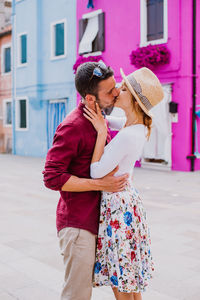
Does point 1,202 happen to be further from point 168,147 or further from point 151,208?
point 168,147

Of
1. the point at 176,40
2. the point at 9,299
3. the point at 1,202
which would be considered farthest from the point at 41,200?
the point at 176,40

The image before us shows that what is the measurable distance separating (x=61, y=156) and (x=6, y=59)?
21.1 meters

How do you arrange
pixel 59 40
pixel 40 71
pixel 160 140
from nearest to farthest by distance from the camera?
pixel 160 140
pixel 59 40
pixel 40 71

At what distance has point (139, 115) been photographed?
252 centimetres

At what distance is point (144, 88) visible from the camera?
2459mm

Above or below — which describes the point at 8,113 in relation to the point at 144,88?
above

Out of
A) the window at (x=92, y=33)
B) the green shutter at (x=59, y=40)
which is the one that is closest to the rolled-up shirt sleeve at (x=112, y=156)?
the window at (x=92, y=33)

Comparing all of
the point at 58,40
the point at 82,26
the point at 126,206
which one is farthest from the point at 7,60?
the point at 126,206

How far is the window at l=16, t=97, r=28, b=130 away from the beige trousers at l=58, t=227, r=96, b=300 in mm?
18803

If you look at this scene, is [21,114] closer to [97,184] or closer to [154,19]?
[154,19]

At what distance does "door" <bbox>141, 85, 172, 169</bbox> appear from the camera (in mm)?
13734

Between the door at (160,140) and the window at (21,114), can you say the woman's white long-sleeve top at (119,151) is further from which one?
the window at (21,114)

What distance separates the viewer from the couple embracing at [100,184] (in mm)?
2363

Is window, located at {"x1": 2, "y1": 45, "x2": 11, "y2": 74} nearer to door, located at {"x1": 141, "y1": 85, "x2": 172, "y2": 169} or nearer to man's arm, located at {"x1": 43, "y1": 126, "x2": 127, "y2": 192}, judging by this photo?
door, located at {"x1": 141, "y1": 85, "x2": 172, "y2": 169}
